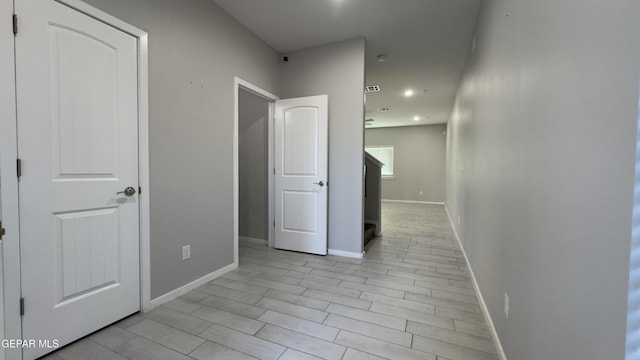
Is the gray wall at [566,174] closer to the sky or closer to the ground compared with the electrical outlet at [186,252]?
closer to the sky

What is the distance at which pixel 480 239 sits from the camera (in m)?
2.32

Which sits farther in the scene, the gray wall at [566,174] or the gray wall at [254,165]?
the gray wall at [254,165]

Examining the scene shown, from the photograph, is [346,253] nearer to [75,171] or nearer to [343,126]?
[343,126]

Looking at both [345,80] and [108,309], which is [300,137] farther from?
[108,309]

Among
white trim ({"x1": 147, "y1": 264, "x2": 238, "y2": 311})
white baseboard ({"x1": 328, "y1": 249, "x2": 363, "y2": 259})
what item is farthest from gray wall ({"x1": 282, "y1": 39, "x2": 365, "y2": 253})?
white trim ({"x1": 147, "y1": 264, "x2": 238, "y2": 311})

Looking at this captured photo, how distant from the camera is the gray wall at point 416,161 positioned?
28.8 ft

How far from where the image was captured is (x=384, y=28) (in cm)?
303

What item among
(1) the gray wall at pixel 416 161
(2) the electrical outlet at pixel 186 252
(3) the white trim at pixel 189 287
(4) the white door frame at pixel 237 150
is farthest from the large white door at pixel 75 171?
(1) the gray wall at pixel 416 161

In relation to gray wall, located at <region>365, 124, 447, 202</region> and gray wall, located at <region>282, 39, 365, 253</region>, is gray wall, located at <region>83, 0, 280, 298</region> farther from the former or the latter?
gray wall, located at <region>365, 124, 447, 202</region>

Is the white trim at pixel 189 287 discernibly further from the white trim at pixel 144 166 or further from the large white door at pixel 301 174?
the large white door at pixel 301 174

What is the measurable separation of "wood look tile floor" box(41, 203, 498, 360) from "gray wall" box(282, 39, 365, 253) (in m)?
0.48

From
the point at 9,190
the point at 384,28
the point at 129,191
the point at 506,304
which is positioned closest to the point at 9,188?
the point at 9,190

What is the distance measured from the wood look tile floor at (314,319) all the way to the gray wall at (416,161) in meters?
6.15

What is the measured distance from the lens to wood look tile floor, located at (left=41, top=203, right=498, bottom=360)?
1606mm
